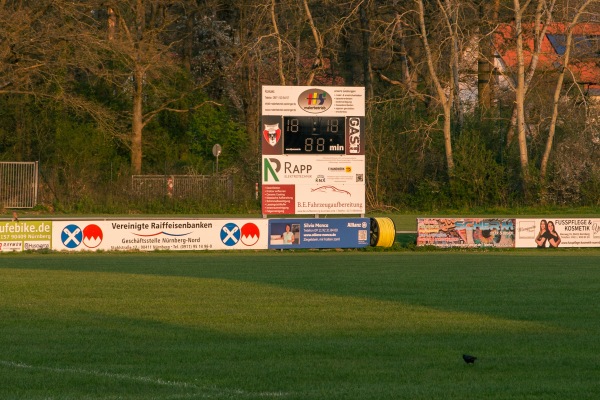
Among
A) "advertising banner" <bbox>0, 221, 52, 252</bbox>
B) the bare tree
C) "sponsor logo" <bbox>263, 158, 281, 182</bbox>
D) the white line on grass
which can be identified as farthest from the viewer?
the bare tree

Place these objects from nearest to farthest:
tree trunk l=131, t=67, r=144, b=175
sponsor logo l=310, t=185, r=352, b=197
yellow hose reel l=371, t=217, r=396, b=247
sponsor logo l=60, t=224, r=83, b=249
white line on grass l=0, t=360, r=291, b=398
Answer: white line on grass l=0, t=360, r=291, b=398 → sponsor logo l=60, t=224, r=83, b=249 → sponsor logo l=310, t=185, r=352, b=197 → yellow hose reel l=371, t=217, r=396, b=247 → tree trunk l=131, t=67, r=144, b=175

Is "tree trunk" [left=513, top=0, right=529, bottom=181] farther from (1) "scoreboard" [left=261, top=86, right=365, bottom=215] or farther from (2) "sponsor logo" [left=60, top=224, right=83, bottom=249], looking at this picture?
(2) "sponsor logo" [left=60, top=224, right=83, bottom=249]

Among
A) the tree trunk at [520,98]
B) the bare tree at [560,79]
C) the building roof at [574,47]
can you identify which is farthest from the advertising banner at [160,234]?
the bare tree at [560,79]

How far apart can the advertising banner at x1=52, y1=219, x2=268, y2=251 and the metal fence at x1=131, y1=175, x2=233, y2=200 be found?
1860 centimetres

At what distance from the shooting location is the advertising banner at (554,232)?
107 feet

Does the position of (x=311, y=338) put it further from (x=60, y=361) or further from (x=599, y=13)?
(x=599, y=13)

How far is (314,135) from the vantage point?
3114cm

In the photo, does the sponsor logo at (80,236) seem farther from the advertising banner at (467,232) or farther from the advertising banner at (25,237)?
the advertising banner at (467,232)

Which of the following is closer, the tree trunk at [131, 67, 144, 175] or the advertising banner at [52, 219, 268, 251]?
the advertising banner at [52, 219, 268, 251]

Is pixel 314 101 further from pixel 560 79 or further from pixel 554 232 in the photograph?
pixel 560 79

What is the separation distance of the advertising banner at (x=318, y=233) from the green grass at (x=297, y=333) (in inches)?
313

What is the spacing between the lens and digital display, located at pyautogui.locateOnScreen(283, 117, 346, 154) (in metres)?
30.9

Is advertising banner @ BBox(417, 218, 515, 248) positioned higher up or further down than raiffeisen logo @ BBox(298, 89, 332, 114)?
further down

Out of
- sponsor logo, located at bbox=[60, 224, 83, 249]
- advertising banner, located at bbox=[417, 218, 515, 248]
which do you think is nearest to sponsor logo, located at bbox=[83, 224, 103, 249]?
sponsor logo, located at bbox=[60, 224, 83, 249]
